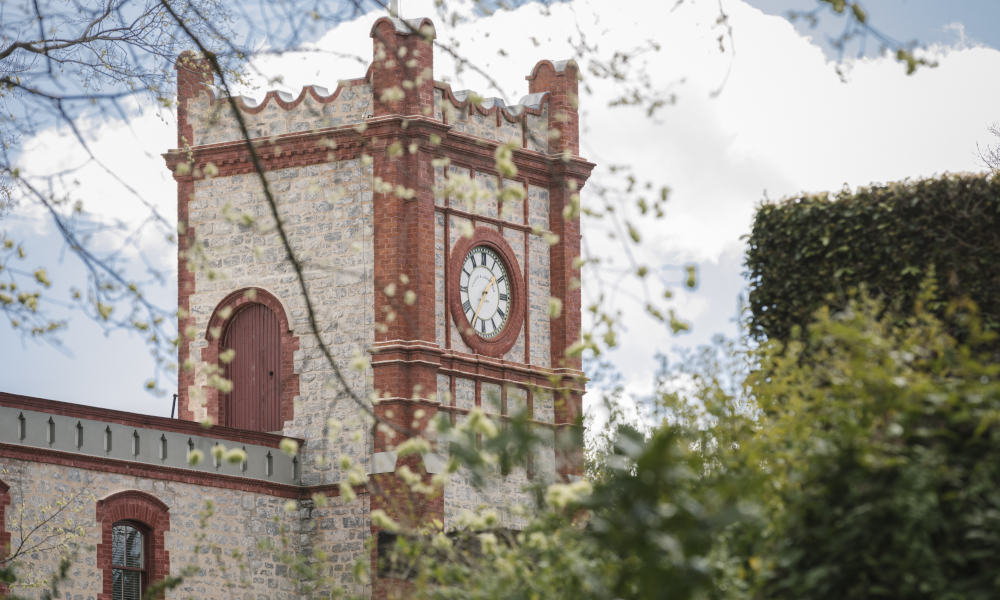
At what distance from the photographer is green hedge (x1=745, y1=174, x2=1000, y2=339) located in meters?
12.7

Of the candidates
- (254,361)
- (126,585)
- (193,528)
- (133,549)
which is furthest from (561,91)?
(126,585)

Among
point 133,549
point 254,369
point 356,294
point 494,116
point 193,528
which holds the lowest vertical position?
point 133,549

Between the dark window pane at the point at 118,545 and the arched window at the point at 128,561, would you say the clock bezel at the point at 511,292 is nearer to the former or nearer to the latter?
the arched window at the point at 128,561

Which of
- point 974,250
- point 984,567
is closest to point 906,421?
point 984,567

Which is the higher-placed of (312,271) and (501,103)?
(501,103)

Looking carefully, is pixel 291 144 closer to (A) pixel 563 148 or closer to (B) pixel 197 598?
(A) pixel 563 148

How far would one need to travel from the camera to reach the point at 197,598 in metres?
25.1

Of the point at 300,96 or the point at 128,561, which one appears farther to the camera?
the point at 300,96

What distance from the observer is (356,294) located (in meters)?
29.6

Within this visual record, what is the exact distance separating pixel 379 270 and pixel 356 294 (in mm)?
649

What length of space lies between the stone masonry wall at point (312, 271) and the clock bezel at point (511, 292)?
1881 millimetres

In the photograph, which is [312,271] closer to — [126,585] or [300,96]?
[300,96]

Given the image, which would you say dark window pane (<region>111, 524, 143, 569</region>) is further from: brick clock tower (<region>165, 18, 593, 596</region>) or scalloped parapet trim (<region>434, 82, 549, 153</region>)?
scalloped parapet trim (<region>434, 82, 549, 153</region>)

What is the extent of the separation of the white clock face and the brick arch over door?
361 centimetres
